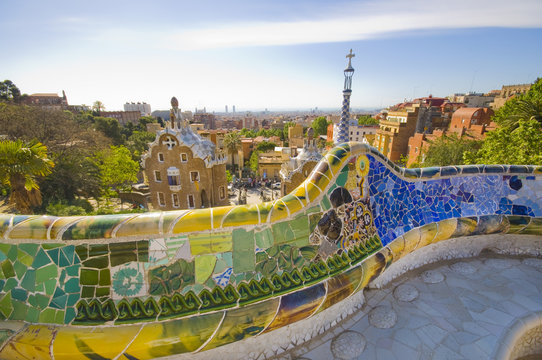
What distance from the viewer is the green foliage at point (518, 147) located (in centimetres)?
844

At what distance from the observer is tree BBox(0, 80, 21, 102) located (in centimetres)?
3972

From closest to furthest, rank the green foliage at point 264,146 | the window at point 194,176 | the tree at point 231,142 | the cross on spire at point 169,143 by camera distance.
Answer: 1. the cross on spire at point 169,143
2. the window at point 194,176
3. the tree at point 231,142
4. the green foliage at point 264,146

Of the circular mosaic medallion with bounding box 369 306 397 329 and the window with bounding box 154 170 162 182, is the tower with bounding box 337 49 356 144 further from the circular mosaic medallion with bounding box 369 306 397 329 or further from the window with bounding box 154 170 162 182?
the window with bounding box 154 170 162 182

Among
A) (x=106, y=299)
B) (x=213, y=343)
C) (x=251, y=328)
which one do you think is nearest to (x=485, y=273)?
(x=251, y=328)

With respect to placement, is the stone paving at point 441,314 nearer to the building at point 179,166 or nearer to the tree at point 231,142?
the building at point 179,166

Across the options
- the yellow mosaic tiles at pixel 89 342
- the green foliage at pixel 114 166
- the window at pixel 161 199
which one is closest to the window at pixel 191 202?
the window at pixel 161 199

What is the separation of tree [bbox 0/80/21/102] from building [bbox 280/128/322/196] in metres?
49.4

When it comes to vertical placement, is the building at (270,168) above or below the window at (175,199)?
below

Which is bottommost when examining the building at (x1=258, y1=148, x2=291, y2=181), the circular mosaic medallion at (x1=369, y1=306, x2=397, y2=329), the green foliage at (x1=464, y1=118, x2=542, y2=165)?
the building at (x1=258, y1=148, x2=291, y2=181)

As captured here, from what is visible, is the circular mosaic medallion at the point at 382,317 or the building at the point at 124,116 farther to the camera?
the building at the point at 124,116

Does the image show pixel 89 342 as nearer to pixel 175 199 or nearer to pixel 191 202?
pixel 191 202

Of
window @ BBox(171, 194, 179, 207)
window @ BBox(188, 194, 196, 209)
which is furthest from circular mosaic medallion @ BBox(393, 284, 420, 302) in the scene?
window @ BBox(171, 194, 179, 207)

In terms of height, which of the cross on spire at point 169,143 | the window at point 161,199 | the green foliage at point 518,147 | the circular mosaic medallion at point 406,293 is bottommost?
the window at point 161,199

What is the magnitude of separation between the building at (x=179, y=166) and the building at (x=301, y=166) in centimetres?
629
